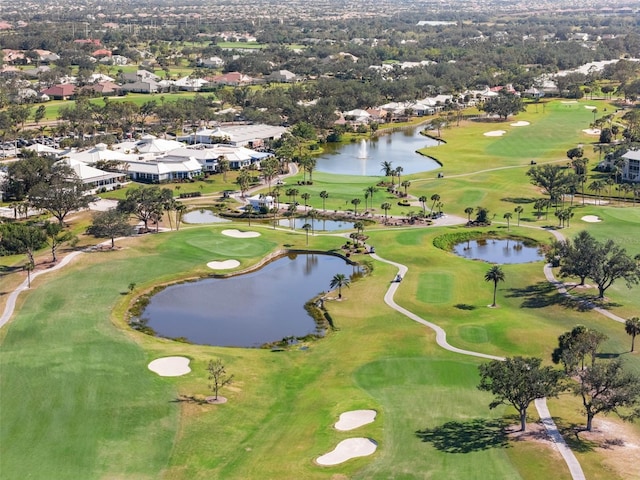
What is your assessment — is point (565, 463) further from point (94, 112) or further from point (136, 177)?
point (94, 112)

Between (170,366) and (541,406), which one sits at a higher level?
(170,366)

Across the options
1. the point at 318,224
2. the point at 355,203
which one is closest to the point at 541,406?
the point at 318,224

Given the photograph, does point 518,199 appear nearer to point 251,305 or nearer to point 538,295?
point 538,295

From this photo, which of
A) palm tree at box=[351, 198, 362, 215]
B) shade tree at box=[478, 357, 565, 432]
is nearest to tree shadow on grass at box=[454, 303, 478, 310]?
shade tree at box=[478, 357, 565, 432]

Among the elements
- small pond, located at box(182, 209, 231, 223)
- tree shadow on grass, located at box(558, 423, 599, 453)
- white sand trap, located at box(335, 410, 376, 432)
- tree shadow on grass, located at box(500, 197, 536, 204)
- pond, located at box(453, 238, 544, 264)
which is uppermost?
small pond, located at box(182, 209, 231, 223)

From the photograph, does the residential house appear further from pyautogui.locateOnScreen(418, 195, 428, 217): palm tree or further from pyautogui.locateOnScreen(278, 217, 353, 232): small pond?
pyautogui.locateOnScreen(418, 195, 428, 217): palm tree
